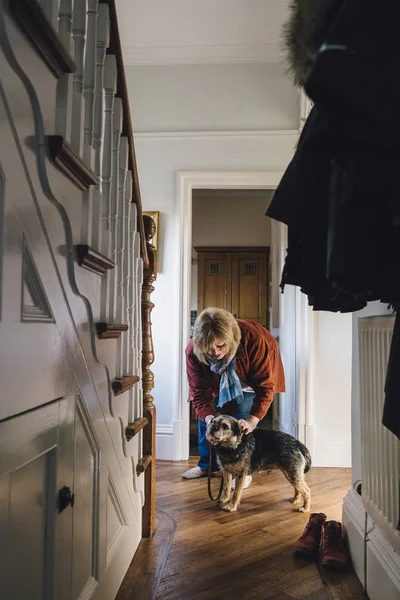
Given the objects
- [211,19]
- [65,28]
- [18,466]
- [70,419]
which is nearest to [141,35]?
[211,19]

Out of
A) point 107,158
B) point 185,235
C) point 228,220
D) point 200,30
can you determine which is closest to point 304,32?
point 107,158

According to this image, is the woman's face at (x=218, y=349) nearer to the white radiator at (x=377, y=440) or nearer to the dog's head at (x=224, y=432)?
the dog's head at (x=224, y=432)

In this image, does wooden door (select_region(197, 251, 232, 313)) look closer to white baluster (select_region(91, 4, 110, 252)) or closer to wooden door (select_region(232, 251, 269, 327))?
wooden door (select_region(232, 251, 269, 327))

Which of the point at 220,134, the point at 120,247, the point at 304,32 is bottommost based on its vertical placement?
the point at 120,247

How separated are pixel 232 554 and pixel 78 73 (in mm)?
1782

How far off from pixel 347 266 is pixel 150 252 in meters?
1.52

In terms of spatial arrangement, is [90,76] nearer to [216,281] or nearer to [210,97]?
[210,97]

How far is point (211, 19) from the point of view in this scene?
3301mm

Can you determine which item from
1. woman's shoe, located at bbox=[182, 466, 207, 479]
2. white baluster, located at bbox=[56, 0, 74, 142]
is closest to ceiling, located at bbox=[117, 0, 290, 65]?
white baluster, located at bbox=[56, 0, 74, 142]

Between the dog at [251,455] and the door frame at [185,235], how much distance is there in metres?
0.98

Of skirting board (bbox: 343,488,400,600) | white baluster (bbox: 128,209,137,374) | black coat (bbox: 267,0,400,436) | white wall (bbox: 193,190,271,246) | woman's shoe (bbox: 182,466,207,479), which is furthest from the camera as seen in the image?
white wall (bbox: 193,190,271,246)

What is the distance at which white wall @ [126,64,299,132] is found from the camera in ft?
11.7

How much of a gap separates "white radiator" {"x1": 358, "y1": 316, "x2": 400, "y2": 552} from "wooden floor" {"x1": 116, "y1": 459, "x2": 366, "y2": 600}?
35cm

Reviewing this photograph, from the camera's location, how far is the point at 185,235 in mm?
3566
